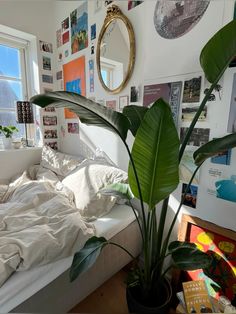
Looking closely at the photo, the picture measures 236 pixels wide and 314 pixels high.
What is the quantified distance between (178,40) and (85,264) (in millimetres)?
1253

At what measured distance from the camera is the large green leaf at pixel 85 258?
75 cm

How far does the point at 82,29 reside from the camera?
1739mm

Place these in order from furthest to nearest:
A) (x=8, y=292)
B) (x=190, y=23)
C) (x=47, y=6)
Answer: (x=47, y=6) → (x=190, y=23) → (x=8, y=292)

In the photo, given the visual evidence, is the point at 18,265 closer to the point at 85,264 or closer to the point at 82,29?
the point at 85,264

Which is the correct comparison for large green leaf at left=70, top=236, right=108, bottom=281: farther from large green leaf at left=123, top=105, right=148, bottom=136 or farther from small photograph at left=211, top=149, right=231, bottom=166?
small photograph at left=211, top=149, right=231, bottom=166

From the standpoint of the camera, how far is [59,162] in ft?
6.16

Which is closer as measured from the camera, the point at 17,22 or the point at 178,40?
the point at 178,40

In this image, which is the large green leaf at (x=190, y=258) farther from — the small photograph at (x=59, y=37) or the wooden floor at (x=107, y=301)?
the small photograph at (x=59, y=37)

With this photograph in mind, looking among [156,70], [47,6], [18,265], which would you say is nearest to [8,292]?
[18,265]

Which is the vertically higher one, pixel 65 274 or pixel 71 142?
pixel 71 142

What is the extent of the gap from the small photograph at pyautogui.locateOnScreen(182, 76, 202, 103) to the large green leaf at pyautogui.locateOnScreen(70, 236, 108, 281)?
0.89 metres

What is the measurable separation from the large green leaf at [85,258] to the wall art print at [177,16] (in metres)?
1.21

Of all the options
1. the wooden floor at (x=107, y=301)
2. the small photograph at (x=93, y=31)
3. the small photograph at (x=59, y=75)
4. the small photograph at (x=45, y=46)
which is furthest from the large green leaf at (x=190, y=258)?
the small photograph at (x=45, y=46)

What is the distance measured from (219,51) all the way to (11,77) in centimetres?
226
